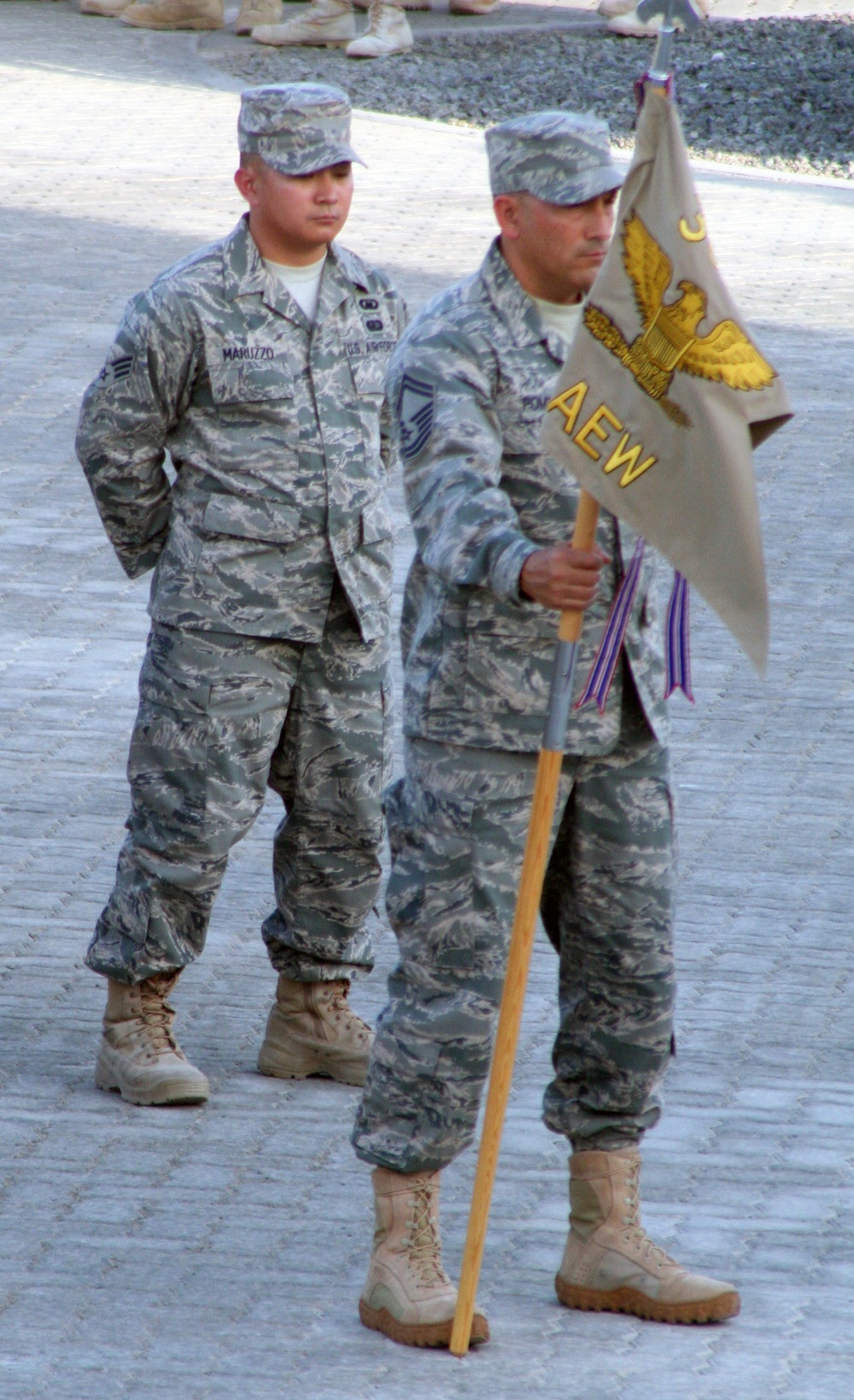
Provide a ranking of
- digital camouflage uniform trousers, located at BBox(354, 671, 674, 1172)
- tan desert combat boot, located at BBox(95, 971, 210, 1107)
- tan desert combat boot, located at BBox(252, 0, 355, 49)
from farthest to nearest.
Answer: tan desert combat boot, located at BBox(252, 0, 355, 49)
tan desert combat boot, located at BBox(95, 971, 210, 1107)
digital camouflage uniform trousers, located at BBox(354, 671, 674, 1172)

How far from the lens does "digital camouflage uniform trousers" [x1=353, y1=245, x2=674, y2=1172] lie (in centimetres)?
374

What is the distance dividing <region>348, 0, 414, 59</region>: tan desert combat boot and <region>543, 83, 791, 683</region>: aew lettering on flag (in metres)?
17.2

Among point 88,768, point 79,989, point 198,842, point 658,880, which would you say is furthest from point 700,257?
point 88,768

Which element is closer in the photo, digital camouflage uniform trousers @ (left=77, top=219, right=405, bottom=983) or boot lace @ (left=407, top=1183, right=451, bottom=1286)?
boot lace @ (left=407, top=1183, right=451, bottom=1286)

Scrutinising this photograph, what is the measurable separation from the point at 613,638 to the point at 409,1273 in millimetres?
1189

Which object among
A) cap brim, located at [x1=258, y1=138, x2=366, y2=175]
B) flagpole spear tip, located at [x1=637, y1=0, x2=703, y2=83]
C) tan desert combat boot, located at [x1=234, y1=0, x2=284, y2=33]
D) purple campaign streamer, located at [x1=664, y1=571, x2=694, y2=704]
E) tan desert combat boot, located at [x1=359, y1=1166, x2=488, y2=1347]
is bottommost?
tan desert combat boot, located at [x1=234, y1=0, x2=284, y2=33]

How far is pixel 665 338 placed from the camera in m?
3.65

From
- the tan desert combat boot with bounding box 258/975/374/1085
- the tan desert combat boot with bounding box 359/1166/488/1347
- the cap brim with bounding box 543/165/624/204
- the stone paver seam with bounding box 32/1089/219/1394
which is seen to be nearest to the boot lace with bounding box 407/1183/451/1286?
the tan desert combat boot with bounding box 359/1166/488/1347

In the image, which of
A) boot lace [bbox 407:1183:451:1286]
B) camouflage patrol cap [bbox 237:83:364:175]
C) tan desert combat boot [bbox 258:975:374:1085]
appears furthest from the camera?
tan desert combat boot [bbox 258:975:374:1085]

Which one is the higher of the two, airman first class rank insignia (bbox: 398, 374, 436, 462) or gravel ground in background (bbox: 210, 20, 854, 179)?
airman first class rank insignia (bbox: 398, 374, 436, 462)

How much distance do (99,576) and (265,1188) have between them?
4.73 meters

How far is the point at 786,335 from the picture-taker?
12.3 meters

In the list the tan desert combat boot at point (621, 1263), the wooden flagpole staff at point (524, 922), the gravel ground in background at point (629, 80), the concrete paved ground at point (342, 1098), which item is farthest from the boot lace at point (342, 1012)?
the gravel ground in background at point (629, 80)

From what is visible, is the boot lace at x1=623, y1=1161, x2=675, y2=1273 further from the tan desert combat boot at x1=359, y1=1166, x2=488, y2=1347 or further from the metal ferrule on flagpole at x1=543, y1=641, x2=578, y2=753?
the metal ferrule on flagpole at x1=543, y1=641, x2=578, y2=753
